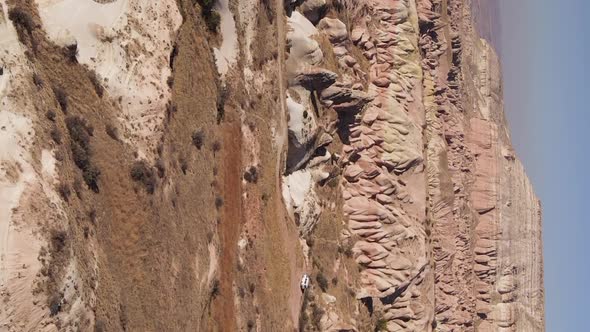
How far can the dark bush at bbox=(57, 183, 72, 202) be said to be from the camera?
20.1m

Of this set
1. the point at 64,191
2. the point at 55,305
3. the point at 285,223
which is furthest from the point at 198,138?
the point at 55,305

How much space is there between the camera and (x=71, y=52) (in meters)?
22.4

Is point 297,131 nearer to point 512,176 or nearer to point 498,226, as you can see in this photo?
point 498,226

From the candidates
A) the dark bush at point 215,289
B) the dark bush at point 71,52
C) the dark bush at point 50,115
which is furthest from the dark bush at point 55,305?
the dark bush at point 215,289

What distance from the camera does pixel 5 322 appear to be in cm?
1714

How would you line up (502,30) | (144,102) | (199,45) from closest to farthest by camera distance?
1. (144,102)
2. (199,45)
3. (502,30)

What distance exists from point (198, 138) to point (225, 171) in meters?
2.59

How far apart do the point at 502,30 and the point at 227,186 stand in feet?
377

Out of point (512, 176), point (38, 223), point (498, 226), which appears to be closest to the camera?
point (38, 223)

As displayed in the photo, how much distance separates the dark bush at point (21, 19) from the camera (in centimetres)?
2027

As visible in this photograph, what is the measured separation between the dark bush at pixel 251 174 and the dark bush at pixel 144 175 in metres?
7.57

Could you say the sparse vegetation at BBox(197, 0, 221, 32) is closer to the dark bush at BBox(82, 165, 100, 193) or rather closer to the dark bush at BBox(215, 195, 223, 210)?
the dark bush at BBox(215, 195, 223, 210)

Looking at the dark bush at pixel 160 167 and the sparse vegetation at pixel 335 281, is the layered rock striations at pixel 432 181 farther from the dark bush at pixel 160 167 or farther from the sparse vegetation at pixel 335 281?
the dark bush at pixel 160 167

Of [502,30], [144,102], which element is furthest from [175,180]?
[502,30]
